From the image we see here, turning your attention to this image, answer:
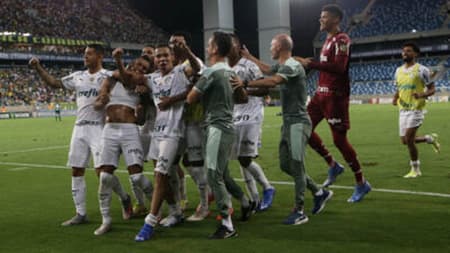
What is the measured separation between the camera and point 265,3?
44.5 meters

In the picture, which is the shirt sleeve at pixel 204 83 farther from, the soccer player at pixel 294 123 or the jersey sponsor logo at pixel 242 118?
the jersey sponsor logo at pixel 242 118

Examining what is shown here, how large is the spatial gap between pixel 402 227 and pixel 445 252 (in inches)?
39.3

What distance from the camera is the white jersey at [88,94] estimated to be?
21.8 ft

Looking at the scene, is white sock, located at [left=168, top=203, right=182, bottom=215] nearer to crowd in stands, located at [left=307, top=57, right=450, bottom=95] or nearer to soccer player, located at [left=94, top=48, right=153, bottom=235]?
soccer player, located at [left=94, top=48, right=153, bottom=235]

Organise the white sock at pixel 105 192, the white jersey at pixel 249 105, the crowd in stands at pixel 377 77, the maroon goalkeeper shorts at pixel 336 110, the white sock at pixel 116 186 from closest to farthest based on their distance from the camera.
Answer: the white sock at pixel 105 192 → the white sock at pixel 116 186 → the white jersey at pixel 249 105 → the maroon goalkeeper shorts at pixel 336 110 → the crowd in stands at pixel 377 77

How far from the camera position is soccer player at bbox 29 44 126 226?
656 cm

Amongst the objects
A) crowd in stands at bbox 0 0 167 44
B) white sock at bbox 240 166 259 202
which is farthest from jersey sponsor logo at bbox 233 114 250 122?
crowd in stands at bbox 0 0 167 44

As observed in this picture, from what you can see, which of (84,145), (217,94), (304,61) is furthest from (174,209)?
(304,61)

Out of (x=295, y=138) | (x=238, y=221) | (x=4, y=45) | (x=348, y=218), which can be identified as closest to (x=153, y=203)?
(x=238, y=221)

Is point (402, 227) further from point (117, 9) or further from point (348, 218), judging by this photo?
point (117, 9)

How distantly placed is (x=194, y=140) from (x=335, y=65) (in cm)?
216

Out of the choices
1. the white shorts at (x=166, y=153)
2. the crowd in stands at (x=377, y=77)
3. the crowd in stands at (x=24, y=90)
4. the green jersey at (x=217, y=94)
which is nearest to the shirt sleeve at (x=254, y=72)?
the green jersey at (x=217, y=94)

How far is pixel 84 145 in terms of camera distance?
659cm

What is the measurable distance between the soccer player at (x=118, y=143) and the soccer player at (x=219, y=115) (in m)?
1.08
